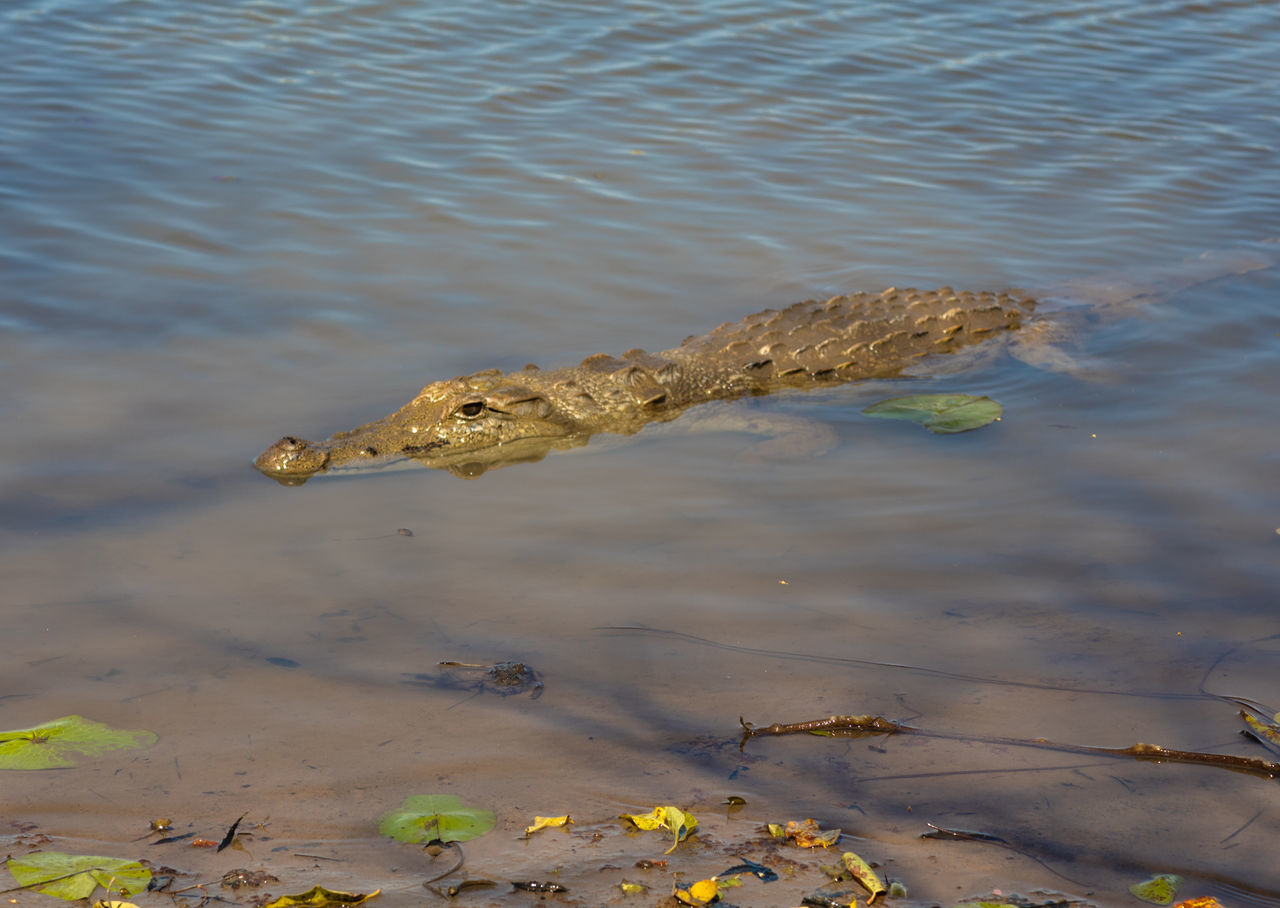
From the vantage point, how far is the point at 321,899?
8.80 ft

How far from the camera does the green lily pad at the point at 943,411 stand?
19.6 feet

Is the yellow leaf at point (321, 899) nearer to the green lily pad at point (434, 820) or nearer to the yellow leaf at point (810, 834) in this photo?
the green lily pad at point (434, 820)

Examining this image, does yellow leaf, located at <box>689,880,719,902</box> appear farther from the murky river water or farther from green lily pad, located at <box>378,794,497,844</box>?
green lily pad, located at <box>378,794,497,844</box>

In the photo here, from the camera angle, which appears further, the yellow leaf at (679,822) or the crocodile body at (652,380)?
the crocodile body at (652,380)

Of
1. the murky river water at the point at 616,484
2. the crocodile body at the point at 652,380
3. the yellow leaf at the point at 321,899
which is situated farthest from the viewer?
the crocodile body at the point at 652,380


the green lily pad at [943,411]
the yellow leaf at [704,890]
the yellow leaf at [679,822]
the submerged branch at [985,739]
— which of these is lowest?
the submerged branch at [985,739]

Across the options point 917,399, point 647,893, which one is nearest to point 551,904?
point 647,893

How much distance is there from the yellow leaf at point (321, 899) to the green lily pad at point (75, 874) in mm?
389

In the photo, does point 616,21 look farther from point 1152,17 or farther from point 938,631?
point 938,631

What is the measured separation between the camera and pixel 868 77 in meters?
11.8

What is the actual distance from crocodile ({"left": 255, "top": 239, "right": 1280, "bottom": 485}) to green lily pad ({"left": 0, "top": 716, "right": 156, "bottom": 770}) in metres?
1.96

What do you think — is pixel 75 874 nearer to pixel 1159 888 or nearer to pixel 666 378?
pixel 1159 888

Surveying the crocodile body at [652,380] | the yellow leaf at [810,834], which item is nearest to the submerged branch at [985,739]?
the yellow leaf at [810,834]

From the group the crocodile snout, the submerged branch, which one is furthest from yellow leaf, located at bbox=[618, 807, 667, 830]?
the crocodile snout
